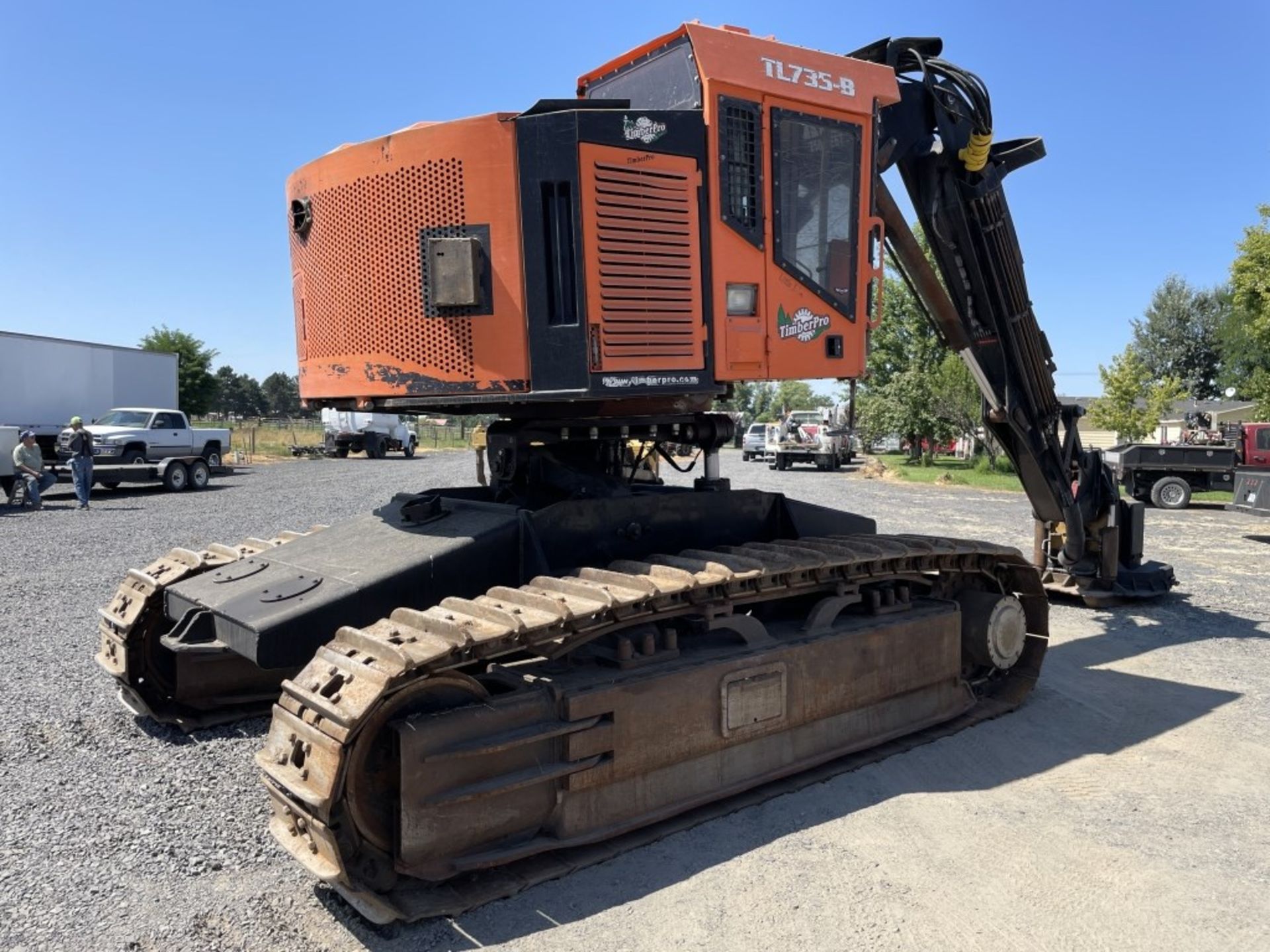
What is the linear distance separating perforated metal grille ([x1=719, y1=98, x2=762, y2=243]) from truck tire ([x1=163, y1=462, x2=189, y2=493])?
74.9 feet

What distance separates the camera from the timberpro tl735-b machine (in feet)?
12.1

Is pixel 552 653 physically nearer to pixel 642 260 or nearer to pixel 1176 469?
pixel 642 260

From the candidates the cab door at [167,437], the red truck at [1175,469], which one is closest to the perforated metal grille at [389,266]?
the red truck at [1175,469]

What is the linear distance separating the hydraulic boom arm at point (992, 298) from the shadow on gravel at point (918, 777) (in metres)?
1.02

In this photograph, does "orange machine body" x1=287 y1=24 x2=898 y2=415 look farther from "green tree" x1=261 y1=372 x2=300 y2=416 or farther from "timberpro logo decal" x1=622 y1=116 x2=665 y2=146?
"green tree" x1=261 y1=372 x2=300 y2=416

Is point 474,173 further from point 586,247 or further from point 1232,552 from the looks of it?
point 1232,552

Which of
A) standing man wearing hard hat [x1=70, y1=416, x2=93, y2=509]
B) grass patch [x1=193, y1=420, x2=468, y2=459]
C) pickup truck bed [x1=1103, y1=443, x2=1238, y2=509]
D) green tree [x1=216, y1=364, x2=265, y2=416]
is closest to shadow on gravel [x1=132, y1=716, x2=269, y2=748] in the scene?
standing man wearing hard hat [x1=70, y1=416, x2=93, y2=509]

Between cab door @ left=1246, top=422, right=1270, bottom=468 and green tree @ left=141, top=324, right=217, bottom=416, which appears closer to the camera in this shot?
cab door @ left=1246, top=422, right=1270, bottom=468

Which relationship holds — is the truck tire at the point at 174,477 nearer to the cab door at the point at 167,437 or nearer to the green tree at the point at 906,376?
the cab door at the point at 167,437

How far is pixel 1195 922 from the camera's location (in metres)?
3.55

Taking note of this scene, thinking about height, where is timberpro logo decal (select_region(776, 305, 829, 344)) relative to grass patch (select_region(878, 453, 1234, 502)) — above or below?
above

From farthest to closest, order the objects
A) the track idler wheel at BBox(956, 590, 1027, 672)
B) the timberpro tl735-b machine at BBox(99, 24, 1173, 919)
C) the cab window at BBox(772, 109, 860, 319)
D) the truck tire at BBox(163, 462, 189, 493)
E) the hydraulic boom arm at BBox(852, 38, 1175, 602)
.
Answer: the truck tire at BBox(163, 462, 189, 493), the hydraulic boom arm at BBox(852, 38, 1175, 602), the track idler wheel at BBox(956, 590, 1027, 672), the cab window at BBox(772, 109, 860, 319), the timberpro tl735-b machine at BBox(99, 24, 1173, 919)

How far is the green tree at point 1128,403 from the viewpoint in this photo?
37.4 m

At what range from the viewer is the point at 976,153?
6816mm
